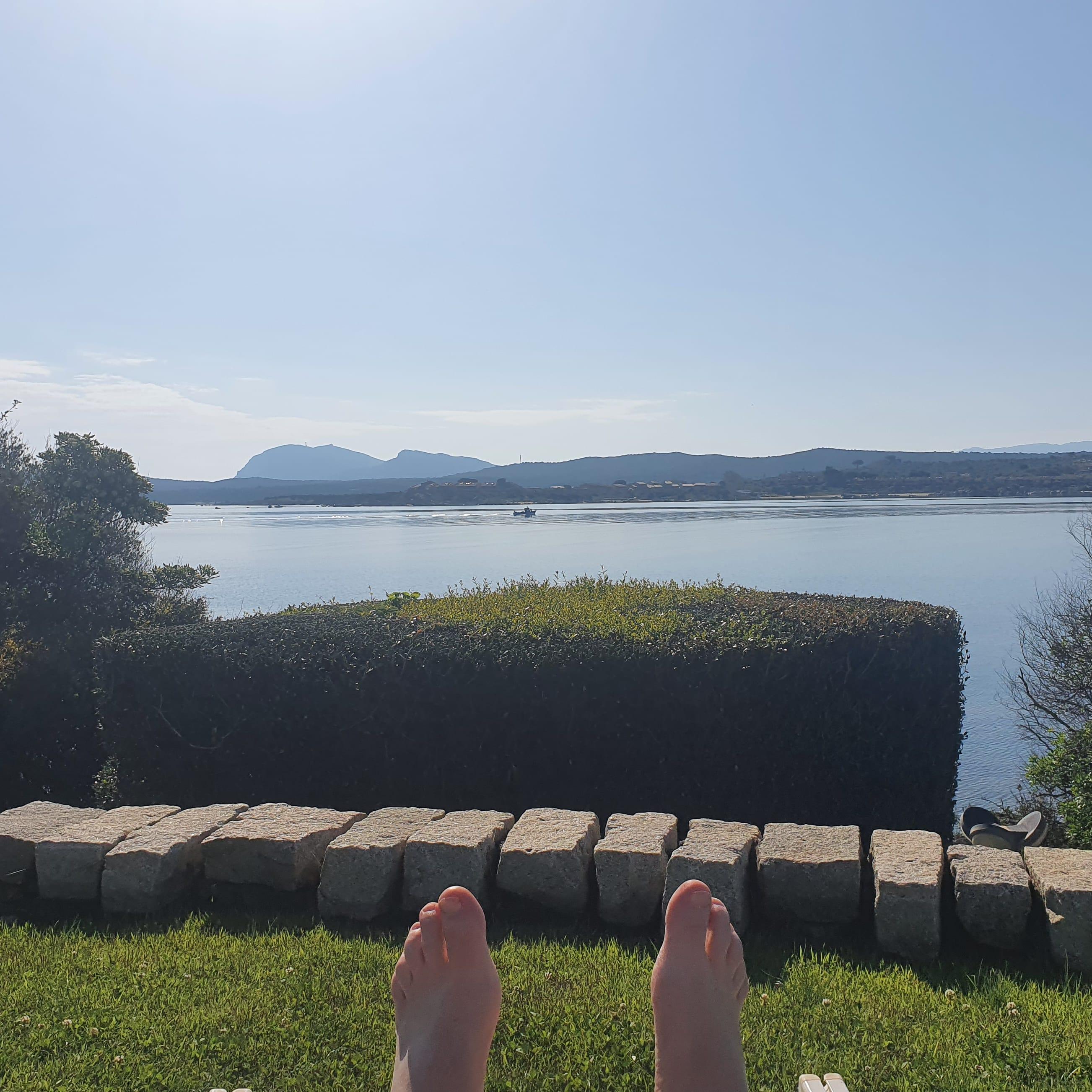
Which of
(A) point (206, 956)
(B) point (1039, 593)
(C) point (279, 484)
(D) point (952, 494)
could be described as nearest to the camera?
(A) point (206, 956)

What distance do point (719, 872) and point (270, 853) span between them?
1.86 meters

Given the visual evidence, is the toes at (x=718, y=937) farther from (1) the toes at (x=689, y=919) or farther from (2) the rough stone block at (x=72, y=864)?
(2) the rough stone block at (x=72, y=864)

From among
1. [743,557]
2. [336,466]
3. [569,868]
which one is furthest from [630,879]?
[336,466]

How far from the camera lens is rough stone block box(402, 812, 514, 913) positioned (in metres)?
3.53

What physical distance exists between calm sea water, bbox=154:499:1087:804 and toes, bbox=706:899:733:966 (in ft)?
17.7

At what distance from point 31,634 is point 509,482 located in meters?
30.5

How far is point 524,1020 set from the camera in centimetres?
274

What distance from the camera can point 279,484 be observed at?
157 ft

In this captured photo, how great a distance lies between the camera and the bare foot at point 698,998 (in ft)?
6.82

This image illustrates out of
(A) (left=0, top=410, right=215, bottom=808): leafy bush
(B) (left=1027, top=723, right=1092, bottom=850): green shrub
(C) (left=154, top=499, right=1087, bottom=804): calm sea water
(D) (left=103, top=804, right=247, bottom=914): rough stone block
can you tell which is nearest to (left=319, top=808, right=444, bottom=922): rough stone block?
A: (D) (left=103, top=804, right=247, bottom=914): rough stone block

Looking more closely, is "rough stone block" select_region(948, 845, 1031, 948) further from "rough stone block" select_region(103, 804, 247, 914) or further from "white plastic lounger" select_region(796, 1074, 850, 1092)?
"rough stone block" select_region(103, 804, 247, 914)

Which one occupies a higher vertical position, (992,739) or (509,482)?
(509,482)

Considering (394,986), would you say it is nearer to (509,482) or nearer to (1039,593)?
(1039,593)

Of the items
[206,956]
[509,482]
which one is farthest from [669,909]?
[509,482]
